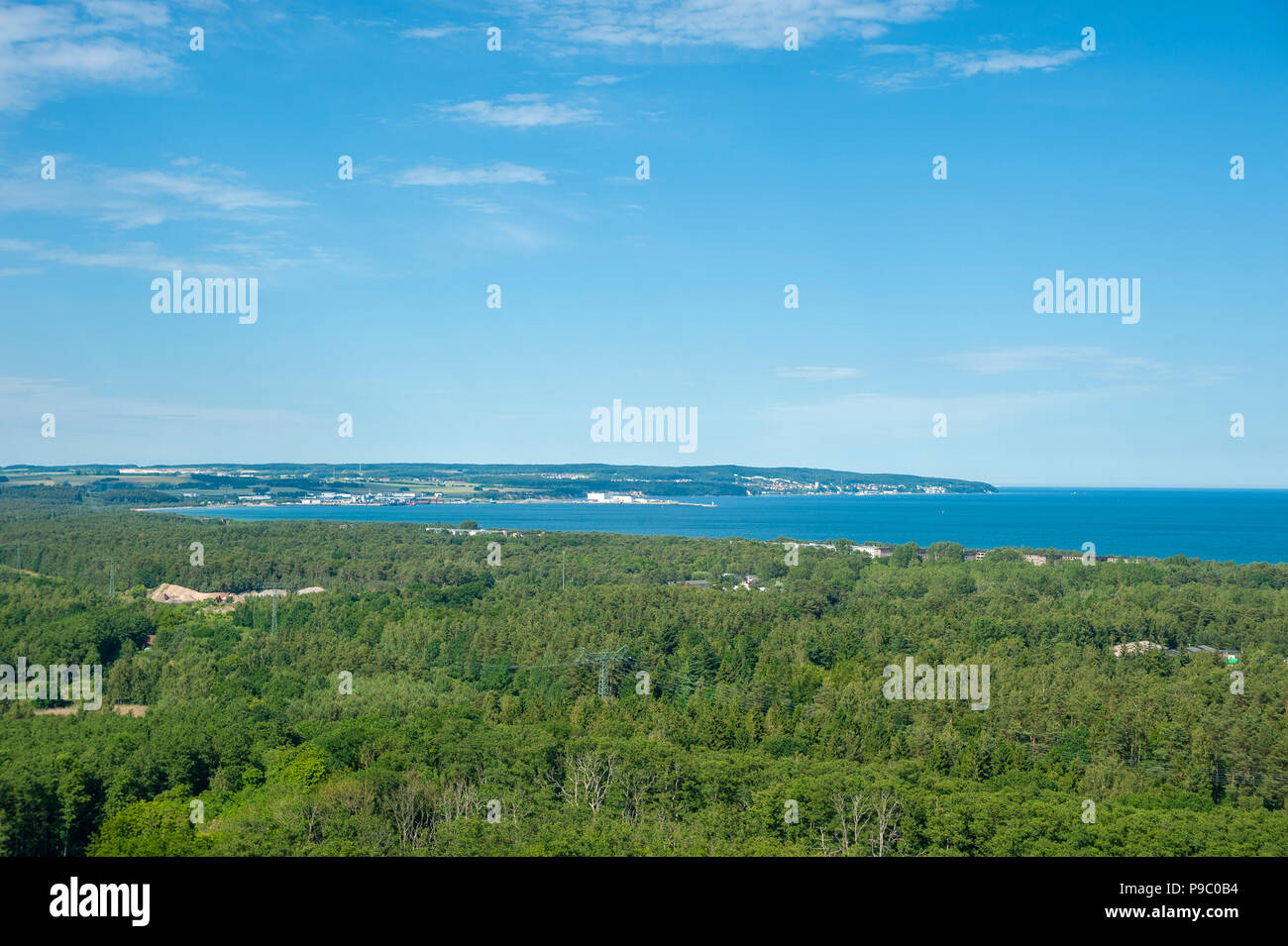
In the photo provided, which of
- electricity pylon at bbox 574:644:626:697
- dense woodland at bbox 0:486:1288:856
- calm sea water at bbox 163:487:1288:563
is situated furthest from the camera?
calm sea water at bbox 163:487:1288:563

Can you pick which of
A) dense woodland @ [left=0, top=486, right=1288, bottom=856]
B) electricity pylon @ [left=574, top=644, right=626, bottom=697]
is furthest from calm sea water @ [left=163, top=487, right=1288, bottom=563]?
electricity pylon @ [left=574, top=644, right=626, bottom=697]

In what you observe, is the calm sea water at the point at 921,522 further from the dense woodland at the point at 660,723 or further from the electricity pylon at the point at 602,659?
the electricity pylon at the point at 602,659

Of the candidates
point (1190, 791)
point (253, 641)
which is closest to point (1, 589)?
point (253, 641)

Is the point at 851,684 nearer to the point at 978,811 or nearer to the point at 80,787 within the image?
the point at 978,811

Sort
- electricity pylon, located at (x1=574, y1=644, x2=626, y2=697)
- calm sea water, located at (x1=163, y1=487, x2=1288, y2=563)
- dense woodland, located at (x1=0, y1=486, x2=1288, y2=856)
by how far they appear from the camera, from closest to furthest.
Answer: dense woodland, located at (x1=0, y1=486, x2=1288, y2=856), electricity pylon, located at (x1=574, y1=644, x2=626, y2=697), calm sea water, located at (x1=163, y1=487, x2=1288, y2=563)

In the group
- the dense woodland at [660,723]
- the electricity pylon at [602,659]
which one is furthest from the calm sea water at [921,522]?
the electricity pylon at [602,659]

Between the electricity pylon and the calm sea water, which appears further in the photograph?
the calm sea water

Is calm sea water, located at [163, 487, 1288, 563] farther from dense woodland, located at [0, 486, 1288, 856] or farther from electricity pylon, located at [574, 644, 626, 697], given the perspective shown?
electricity pylon, located at [574, 644, 626, 697]
